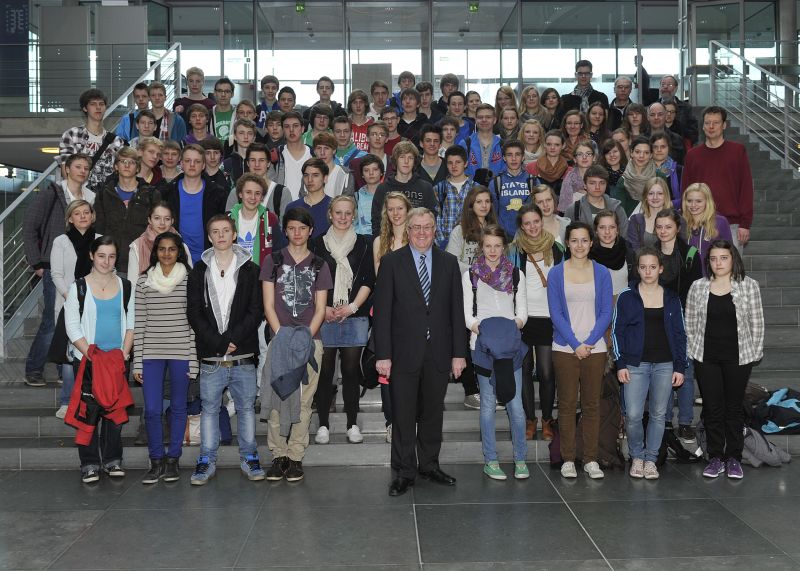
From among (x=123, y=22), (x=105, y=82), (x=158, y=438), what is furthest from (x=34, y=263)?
(x=123, y=22)

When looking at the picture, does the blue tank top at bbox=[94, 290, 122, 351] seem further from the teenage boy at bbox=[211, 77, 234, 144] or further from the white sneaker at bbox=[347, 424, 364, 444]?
the teenage boy at bbox=[211, 77, 234, 144]

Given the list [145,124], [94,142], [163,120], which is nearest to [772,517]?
[94,142]

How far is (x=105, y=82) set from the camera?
1422 cm

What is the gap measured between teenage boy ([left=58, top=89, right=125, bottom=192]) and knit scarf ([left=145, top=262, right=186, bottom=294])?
245 cm

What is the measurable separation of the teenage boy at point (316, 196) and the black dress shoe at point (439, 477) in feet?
7.10

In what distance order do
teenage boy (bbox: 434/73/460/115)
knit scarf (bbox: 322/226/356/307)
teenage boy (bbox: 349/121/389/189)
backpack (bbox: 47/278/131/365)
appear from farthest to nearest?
teenage boy (bbox: 434/73/460/115) < teenage boy (bbox: 349/121/389/189) < knit scarf (bbox: 322/226/356/307) < backpack (bbox: 47/278/131/365)

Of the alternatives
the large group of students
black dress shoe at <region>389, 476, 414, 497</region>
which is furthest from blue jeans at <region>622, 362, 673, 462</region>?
black dress shoe at <region>389, 476, 414, 497</region>

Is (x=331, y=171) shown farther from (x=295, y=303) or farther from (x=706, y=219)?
(x=706, y=219)

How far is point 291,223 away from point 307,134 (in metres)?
3.39

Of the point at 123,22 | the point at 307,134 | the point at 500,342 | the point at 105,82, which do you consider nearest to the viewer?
the point at 500,342

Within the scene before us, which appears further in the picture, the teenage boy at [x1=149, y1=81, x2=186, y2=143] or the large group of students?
the teenage boy at [x1=149, y1=81, x2=186, y2=143]

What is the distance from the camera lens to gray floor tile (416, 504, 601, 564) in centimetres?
477

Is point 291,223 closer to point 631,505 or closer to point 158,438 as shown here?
point 158,438

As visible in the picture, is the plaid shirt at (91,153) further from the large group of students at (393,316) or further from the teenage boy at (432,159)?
the teenage boy at (432,159)
